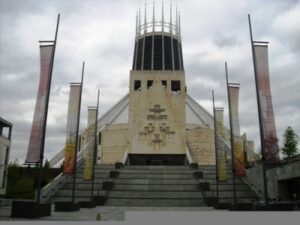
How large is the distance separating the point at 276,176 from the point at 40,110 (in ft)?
40.1

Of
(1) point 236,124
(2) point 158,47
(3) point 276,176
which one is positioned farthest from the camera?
(2) point 158,47

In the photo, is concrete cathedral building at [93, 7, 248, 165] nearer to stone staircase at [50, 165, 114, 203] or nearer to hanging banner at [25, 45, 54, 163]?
stone staircase at [50, 165, 114, 203]

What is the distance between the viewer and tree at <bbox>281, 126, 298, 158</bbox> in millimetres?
26000

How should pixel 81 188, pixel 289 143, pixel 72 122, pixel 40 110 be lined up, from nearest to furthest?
1. pixel 40 110
2. pixel 72 122
3. pixel 81 188
4. pixel 289 143

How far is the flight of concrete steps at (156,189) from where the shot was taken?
1761 centimetres

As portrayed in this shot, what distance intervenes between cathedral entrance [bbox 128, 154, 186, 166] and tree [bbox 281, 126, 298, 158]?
7.94 m

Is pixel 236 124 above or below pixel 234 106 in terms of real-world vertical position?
below

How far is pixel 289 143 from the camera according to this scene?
86.6 ft

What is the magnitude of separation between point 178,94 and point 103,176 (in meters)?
11.3

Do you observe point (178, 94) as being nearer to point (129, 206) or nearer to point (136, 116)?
point (136, 116)

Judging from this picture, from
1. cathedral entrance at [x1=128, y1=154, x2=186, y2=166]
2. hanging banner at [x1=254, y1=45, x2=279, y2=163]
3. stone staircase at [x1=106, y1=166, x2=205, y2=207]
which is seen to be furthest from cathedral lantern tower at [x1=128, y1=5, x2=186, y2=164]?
hanging banner at [x1=254, y1=45, x2=279, y2=163]

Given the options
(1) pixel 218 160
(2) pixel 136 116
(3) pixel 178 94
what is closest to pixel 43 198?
(1) pixel 218 160

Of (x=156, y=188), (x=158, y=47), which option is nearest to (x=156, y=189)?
(x=156, y=188)

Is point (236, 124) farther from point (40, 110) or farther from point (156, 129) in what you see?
point (156, 129)
